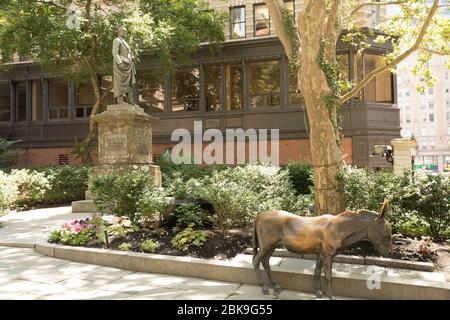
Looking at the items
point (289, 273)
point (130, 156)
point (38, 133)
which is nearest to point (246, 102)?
point (130, 156)

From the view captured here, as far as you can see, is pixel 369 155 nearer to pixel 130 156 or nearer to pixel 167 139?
pixel 167 139

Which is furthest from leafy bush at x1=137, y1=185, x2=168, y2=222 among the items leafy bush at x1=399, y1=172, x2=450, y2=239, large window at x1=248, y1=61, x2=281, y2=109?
large window at x1=248, y1=61, x2=281, y2=109

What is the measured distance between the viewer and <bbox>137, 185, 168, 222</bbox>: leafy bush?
7.87 m

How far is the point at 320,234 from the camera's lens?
198 inches

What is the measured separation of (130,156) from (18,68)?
720 inches

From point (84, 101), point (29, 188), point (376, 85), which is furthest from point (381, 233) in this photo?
point (84, 101)

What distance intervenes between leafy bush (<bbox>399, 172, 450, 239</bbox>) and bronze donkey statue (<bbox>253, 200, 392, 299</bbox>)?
2.28 metres

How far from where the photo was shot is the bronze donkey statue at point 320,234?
4934mm

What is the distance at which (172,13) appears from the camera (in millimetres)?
19391

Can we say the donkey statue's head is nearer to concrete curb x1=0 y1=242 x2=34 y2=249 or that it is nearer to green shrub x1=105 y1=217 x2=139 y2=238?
green shrub x1=105 y1=217 x2=139 y2=238

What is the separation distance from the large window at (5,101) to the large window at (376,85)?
2338cm

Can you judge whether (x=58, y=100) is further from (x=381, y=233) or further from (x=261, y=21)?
(x=381, y=233)

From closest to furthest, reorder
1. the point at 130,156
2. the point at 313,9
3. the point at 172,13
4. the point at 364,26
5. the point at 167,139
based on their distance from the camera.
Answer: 1. the point at 313,9
2. the point at 130,156
3. the point at 172,13
4. the point at 364,26
5. the point at 167,139
